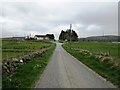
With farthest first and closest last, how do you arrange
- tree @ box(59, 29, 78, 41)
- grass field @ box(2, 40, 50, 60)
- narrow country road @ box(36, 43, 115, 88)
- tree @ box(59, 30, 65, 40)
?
tree @ box(59, 30, 65, 40) < tree @ box(59, 29, 78, 41) < grass field @ box(2, 40, 50, 60) < narrow country road @ box(36, 43, 115, 88)

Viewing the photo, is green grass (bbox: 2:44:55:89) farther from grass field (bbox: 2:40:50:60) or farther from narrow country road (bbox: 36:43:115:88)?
grass field (bbox: 2:40:50:60)

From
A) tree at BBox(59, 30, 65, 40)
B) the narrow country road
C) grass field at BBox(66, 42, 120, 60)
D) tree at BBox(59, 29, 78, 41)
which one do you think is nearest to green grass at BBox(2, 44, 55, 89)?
the narrow country road

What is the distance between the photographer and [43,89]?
32.1ft

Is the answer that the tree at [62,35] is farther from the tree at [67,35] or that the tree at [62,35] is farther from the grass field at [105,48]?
the grass field at [105,48]

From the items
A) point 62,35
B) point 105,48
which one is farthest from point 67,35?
point 105,48

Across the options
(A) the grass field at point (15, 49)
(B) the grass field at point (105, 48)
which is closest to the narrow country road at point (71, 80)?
(B) the grass field at point (105, 48)

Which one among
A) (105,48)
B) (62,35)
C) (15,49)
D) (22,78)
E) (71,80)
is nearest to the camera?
(71,80)

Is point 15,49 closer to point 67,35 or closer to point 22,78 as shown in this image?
point 22,78

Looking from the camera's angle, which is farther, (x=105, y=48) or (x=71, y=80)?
(x=105, y=48)

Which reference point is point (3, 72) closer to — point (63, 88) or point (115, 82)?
point (63, 88)

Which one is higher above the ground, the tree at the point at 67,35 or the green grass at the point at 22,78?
the tree at the point at 67,35

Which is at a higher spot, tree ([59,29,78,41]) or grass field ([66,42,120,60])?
tree ([59,29,78,41])

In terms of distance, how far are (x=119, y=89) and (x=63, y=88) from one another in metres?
2.41

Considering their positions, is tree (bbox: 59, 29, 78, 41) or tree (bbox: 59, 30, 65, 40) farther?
tree (bbox: 59, 30, 65, 40)
